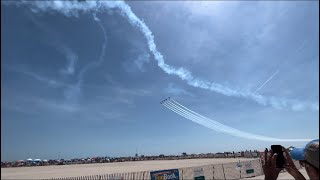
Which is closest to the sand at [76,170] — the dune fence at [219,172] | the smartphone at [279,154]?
the dune fence at [219,172]

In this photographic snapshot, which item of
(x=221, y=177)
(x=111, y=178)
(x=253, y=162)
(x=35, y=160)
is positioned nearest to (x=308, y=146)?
(x=111, y=178)

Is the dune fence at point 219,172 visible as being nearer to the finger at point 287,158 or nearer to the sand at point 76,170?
the sand at point 76,170

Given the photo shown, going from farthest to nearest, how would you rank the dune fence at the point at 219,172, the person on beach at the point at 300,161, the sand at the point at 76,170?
the sand at the point at 76,170
the dune fence at the point at 219,172
the person on beach at the point at 300,161

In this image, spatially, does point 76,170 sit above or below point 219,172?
above

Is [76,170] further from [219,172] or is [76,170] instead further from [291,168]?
[291,168]

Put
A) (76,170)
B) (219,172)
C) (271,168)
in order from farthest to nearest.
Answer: (76,170), (219,172), (271,168)

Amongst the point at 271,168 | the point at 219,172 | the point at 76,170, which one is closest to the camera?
the point at 271,168

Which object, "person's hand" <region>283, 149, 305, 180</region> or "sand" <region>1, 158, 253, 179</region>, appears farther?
"sand" <region>1, 158, 253, 179</region>

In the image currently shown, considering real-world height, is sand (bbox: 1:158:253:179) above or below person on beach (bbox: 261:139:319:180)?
above

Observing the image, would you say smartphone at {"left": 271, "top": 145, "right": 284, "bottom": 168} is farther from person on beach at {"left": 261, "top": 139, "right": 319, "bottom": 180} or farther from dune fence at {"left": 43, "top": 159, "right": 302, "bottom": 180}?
dune fence at {"left": 43, "top": 159, "right": 302, "bottom": 180}

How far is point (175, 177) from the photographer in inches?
1243

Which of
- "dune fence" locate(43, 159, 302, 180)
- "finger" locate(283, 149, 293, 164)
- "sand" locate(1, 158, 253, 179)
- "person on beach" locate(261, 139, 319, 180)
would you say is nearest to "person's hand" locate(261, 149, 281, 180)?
"person on beach" locate(261, 139, 319, 180)

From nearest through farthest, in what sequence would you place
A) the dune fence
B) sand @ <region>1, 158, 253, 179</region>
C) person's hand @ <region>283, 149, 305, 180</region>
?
person's hand @ <region>283, 149, 305, 180</region> → the dune fence → sand @ <region>1, 158, 253, 179</region>

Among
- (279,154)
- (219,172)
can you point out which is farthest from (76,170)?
(279,154)
